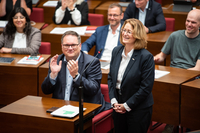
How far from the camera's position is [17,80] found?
3.62 metres

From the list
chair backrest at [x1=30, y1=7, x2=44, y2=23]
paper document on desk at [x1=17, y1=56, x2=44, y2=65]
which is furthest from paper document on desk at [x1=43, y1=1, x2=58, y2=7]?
paper document on desk at [x1=17, y1=56, x2=44, y2=65]

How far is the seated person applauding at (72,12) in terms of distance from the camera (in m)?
4.78

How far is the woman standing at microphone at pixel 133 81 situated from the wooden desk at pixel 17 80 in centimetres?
141

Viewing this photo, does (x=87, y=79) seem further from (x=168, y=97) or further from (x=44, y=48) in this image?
(x=44, y=48)

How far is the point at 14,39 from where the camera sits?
4176 millimetres

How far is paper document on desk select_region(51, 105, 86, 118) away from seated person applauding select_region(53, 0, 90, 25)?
264 centimetres

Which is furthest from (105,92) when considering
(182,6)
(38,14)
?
(38,14)

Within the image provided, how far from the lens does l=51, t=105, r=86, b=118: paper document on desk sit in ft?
7.22

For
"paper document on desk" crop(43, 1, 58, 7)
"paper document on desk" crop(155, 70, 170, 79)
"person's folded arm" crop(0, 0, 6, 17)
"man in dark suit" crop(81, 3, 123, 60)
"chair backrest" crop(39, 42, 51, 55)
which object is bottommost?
"paper document on desk" crop(155, 70, 170, 79)

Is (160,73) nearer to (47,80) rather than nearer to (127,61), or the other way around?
(127,61)

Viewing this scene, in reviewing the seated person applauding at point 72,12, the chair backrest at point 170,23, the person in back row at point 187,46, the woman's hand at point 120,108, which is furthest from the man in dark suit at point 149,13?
the woman's hand at point 120,108

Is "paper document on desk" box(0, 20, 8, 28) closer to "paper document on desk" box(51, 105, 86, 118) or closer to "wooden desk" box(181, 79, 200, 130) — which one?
"paper document on desk" box(51, 105, 86, 118)

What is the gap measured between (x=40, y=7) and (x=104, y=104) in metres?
3.75

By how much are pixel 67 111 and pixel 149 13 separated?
275 cm
